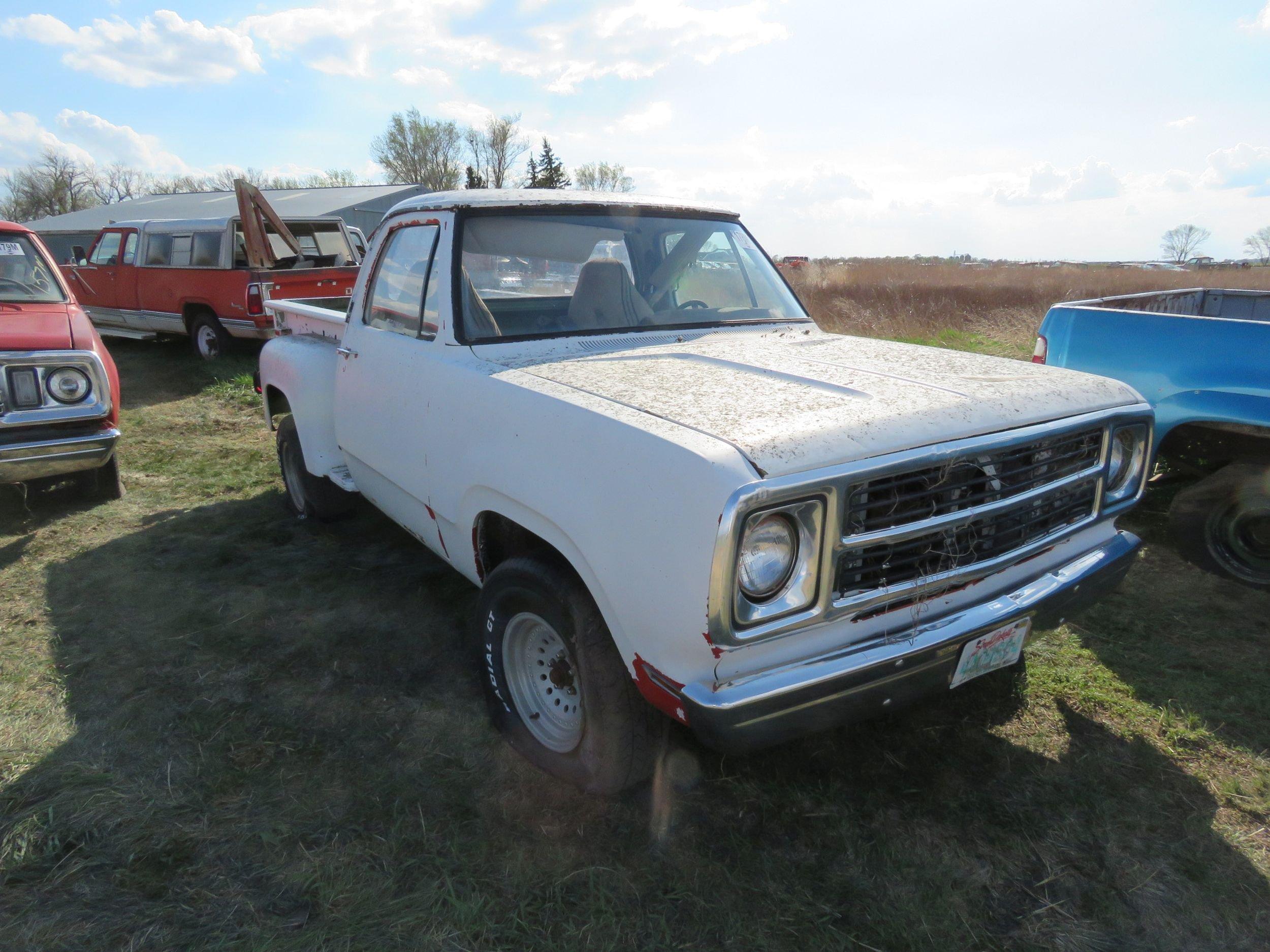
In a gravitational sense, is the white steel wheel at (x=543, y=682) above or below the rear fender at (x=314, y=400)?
below

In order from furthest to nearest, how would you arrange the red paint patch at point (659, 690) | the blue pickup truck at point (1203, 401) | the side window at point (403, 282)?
the blue pickup truck at point (1203, 401)
the side window at point (403, 282)
the red paint patch at point (659, 690)

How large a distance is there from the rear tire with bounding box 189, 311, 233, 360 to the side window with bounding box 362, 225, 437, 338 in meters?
7.84

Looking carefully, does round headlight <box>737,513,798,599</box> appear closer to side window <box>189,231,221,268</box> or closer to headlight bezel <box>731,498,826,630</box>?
headlight bezel <box>731,498,826,630</box>

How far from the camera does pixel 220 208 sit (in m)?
27.8

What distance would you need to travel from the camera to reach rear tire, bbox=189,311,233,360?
10398 mm

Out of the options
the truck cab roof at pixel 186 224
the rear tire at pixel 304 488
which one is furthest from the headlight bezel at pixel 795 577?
the truck cab roof at pixel 186 224

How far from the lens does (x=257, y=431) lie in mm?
7789

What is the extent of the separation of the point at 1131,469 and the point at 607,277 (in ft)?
7.10

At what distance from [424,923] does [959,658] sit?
163 centimetres

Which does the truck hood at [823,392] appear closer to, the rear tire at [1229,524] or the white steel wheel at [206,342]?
the rear tire at [1229,524]

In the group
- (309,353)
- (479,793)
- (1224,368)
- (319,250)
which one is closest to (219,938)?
(479,793)

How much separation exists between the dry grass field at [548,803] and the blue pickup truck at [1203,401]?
278mm

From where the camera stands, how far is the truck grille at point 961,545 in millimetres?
2006

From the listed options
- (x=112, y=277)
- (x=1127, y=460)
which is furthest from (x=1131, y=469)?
(x=112, y=277)
